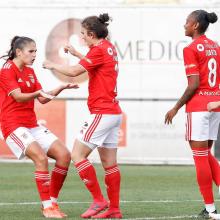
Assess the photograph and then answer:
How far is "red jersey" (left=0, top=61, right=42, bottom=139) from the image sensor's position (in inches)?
454

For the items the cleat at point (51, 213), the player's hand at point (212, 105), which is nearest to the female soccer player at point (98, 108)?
the cleat at point (51, 213)

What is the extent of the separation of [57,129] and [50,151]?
31.2ft

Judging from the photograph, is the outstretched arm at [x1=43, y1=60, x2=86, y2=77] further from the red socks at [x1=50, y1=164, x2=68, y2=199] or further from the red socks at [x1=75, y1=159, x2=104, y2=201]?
the red socks at [x1=50, y1=164, x2=68, y2=199]

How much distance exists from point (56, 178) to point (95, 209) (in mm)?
714

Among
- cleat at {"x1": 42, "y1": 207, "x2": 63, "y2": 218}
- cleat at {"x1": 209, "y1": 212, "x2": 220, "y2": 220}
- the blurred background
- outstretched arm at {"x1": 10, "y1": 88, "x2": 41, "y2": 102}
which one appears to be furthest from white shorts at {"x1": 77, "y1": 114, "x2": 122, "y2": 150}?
the blurred background

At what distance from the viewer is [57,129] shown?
21.2m

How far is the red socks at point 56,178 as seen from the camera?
1175 cm

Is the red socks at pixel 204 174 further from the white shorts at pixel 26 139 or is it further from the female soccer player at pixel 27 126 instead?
the white shorts at pixel 26 139

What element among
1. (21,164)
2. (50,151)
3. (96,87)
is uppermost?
(96,87)

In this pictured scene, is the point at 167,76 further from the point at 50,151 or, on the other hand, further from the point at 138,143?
the point at 50,151

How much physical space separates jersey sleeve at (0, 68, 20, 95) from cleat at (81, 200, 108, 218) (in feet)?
5.22

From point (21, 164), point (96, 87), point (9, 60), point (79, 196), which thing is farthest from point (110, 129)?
point (21, 164)

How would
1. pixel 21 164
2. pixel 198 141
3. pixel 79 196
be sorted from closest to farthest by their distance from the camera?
pixel 198 141 < pixel 79 196 < pixel 21 164

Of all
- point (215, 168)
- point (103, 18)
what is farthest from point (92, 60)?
point (215, 168)
